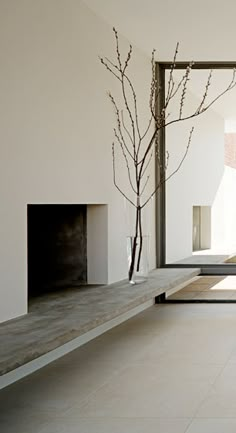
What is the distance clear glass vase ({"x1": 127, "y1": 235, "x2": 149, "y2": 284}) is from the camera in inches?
239

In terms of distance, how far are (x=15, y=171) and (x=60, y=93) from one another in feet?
3.04

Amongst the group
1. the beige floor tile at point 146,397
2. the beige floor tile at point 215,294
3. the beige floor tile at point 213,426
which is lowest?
the beige floor tile at point 213,426

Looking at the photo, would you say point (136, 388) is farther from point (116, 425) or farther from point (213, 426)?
point (213, 426)

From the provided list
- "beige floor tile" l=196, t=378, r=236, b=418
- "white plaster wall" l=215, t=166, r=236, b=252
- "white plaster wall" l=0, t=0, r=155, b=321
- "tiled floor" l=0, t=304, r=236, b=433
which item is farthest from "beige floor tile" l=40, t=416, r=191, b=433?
"white plaster wall" l=215, t=166, r=236, b=252

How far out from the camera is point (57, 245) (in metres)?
6.27

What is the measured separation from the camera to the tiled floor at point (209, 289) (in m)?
7.66

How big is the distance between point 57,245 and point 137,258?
2.12ft

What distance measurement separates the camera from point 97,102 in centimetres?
584

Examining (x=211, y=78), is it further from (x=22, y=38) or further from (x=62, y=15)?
(x=22, y=38)

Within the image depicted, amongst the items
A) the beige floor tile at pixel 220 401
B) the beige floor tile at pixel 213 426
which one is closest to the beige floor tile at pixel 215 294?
the beige floor tile at pixel 220 401

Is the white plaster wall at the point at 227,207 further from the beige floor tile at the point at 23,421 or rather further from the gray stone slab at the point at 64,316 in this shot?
the beige floor tile at the point at 23,421

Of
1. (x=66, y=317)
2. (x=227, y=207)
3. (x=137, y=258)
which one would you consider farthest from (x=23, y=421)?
(x=227, y=207)

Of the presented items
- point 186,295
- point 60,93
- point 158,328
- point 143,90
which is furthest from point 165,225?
point 60,93

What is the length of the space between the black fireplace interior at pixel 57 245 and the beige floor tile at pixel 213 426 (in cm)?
274
